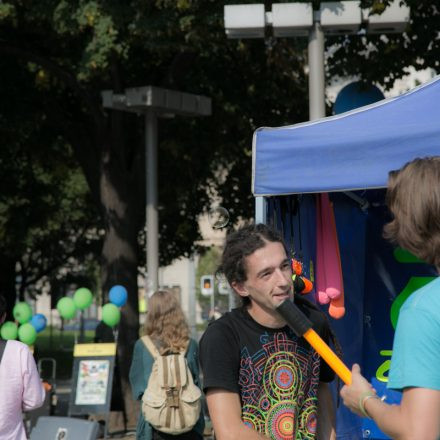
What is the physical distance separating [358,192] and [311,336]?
3.63 metres

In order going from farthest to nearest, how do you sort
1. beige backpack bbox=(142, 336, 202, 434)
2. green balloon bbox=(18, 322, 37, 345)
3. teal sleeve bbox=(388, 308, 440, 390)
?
green balloon bbox=(18, 322, 37, 345), beige backpack bbox=(142, 336, 202, 434), teal sleeve bbox=(388, 308, 440, 390)

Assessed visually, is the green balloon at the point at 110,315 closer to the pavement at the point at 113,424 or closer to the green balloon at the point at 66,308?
the green balloon at the point at 66,308

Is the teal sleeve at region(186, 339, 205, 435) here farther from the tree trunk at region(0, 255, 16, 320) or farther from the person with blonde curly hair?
the tree trunk at region(0, 255, 16, 320)

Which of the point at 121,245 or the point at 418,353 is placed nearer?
the point at 418,353

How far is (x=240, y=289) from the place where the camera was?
10.8ft

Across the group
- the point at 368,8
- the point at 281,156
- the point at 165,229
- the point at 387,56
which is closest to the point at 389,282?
the point at 281,156

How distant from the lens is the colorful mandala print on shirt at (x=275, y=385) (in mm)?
3213

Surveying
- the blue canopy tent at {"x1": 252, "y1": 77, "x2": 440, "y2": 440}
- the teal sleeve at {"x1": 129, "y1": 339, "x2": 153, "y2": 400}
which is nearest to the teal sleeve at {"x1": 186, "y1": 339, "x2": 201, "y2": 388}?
the teal sleeve at {"x1": 129, "y1": 339, "x2": 153, "y2": 400}

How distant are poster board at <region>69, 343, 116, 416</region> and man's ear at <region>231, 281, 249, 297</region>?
9112 mm

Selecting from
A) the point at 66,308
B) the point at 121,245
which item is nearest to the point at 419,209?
the point at 66,308

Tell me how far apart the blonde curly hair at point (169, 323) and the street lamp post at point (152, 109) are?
583 centimetres

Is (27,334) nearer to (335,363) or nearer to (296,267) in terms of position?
(296,267)

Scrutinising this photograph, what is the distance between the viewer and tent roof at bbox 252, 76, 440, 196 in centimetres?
470

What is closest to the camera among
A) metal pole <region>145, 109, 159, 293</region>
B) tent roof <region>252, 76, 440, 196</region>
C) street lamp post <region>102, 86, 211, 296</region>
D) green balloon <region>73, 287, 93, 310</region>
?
tent roof <region>252, 76, 440, 196</region>
